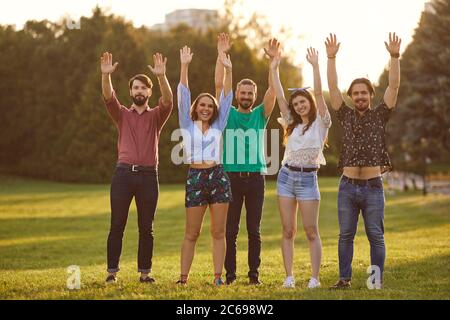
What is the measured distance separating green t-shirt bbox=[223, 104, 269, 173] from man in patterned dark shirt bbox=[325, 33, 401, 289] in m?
1.00

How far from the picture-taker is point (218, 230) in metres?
7.69

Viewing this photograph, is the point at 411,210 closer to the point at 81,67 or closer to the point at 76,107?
the point at 76,107

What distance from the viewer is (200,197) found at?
765 cm

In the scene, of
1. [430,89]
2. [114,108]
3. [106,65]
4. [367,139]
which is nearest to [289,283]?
[367,139]

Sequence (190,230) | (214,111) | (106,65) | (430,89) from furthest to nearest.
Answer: (430,89), (106,65), (214,111), (190,230)

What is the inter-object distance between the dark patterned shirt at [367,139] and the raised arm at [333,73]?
6.9 inches

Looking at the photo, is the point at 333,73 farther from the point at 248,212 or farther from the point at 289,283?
the point at 289,283

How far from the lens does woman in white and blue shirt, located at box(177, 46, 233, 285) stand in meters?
7.63

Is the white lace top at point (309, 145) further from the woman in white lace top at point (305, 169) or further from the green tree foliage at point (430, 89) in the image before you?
the green tree foliage at point (430, 89)

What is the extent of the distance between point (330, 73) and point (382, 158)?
41.9 inches

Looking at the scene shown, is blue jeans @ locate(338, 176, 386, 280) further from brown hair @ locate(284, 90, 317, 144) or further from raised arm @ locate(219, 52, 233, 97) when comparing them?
raised arm @ locate(219, 52, 233, 97)

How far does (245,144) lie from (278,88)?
760 mm

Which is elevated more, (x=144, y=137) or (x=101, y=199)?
(x=144, y=137)

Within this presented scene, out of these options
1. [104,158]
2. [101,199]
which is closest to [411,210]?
[101,199]
